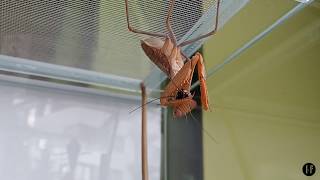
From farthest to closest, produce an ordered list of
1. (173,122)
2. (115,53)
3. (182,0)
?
1. (173,122)
2. (115,53)
3. (182,0)

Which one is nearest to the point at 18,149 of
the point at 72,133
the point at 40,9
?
the point at 72,133

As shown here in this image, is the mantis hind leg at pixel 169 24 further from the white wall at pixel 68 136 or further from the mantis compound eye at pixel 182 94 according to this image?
the white wall at pixel 68 136

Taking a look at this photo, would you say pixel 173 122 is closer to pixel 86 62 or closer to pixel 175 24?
pixel 86 62

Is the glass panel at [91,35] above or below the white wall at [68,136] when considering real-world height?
above

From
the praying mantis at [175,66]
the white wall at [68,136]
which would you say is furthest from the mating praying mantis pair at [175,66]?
the white wall at [68,136]

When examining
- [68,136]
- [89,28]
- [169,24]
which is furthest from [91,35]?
[68,136]
